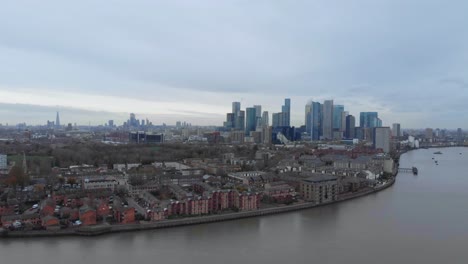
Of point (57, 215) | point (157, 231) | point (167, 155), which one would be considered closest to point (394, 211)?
point (157, 231)

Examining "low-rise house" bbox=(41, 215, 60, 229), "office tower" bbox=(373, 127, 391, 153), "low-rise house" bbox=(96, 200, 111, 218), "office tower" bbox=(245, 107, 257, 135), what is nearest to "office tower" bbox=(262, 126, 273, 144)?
"office tower" bbox=(245, 107, 257, 135)

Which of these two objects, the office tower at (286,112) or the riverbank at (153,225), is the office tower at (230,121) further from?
the riverbank at (153,225)

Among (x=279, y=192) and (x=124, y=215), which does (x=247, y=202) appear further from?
(x=124, y=215)

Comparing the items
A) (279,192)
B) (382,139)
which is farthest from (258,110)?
(279,192)

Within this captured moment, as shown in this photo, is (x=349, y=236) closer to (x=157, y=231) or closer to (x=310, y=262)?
(x=310, y=262)

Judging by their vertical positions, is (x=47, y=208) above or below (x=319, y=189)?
below
